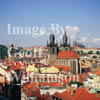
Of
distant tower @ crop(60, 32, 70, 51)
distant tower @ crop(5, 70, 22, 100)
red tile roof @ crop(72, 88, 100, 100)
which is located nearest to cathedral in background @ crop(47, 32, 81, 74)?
distant tower @ crop(60, 32, 70, 51)

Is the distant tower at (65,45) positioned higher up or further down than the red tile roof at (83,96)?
higher up

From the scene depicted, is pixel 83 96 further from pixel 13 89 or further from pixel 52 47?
pixel 52 47

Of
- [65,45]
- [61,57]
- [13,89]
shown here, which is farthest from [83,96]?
[65,45]

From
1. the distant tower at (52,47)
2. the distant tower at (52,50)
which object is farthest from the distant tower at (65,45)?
the distant tower at (52,47)

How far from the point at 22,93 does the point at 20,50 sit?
4711 inches

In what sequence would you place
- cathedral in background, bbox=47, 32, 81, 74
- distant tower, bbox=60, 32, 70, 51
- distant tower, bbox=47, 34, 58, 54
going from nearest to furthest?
cathedral in background, bbox=47, 32, 81, 74 → distant tower, bbox=47, 34, 58, 54 → distant tower, bbox=60, 32, 70, 51

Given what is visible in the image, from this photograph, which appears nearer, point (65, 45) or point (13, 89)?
point (13, 89)

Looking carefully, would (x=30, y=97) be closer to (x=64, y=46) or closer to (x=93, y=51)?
(x=64, y=46)

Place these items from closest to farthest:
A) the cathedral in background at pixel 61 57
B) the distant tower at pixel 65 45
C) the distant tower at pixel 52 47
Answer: the cathedral in background at pixel 61 57 → the distant tower at pixel 52 47 → the distant tower at pixel 65 45

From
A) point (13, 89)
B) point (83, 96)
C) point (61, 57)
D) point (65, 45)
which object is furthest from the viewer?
point (65, 45)

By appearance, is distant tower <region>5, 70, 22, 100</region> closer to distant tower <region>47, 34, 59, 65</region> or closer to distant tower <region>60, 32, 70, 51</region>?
distant tower <region>47, 34, 59, 65</region>

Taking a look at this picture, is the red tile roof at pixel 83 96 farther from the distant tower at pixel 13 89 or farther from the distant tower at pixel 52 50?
the distant tower at pixel 52 50

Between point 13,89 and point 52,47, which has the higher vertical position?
point 52,47

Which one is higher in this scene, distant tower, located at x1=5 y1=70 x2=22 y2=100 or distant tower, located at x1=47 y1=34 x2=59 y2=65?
distant tower, located at x1=47 y1=34 x2=59 y2=65
